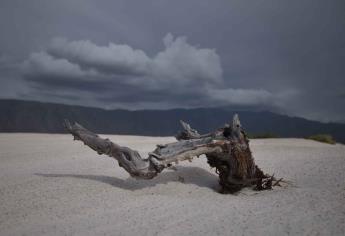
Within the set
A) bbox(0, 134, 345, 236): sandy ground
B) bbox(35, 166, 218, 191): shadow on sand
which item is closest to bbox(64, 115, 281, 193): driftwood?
bbox(0, 134, 345, 236): sandy ground

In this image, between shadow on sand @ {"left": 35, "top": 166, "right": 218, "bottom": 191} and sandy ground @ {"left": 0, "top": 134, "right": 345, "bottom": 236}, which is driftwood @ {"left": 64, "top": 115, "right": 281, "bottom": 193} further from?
shadow on sand @ {"left": 35, "top": 166, "right": 218, "bottom": 191}

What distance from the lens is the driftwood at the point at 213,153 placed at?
344 inches

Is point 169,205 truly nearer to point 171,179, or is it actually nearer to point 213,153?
point 213,153

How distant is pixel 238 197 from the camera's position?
857cm

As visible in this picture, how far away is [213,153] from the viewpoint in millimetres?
9352

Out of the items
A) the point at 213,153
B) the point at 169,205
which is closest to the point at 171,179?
the point at 213,153

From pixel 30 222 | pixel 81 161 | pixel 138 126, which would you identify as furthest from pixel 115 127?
pixel 30 222

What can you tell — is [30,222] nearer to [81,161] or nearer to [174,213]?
[174,213]

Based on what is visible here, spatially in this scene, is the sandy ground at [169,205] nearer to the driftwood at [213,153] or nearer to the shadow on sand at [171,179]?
the shadow on sand at [171,179]

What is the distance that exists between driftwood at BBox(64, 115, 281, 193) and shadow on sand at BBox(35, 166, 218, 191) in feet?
2.34

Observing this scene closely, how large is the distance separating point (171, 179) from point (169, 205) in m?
2.40

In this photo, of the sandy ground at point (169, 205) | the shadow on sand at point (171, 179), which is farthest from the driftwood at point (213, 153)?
the shadow on sand at point (171, 179)

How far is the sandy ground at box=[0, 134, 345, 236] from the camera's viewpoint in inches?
246

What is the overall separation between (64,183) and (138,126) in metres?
124
